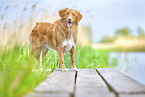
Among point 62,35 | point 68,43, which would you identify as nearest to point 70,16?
point 62,35

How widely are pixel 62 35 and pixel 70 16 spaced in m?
0.40

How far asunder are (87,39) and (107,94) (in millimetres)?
5223

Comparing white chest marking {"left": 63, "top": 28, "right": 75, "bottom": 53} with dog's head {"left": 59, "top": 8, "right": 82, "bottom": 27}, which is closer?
dog's head {"left": 59, "top": 8, "right": 82, "bottom": 27}

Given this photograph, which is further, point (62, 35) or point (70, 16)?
point (62, 35)

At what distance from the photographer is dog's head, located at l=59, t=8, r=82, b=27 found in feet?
12.1

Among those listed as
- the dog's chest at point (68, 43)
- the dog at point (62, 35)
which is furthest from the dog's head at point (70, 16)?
the dog's chest at point (68, 43)

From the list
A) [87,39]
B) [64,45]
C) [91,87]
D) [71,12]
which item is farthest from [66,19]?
[87,39]

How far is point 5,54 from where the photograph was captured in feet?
14.8

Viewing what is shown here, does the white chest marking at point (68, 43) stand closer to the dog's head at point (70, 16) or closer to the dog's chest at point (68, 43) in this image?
the dog's chest at point (68, 43)

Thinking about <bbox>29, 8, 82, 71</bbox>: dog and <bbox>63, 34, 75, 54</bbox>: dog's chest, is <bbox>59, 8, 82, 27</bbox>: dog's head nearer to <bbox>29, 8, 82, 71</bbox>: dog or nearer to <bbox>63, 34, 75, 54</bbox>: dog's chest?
<bbox>29, 8, 82, 71</bbox>: dog

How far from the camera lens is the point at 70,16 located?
369 cm

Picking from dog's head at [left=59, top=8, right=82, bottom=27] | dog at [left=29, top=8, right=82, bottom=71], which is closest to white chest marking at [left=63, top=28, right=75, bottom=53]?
dog at [left=29, top=8, right=82, bottom=71]

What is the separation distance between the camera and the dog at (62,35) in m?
3.78

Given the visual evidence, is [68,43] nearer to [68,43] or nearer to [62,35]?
[68,43]
